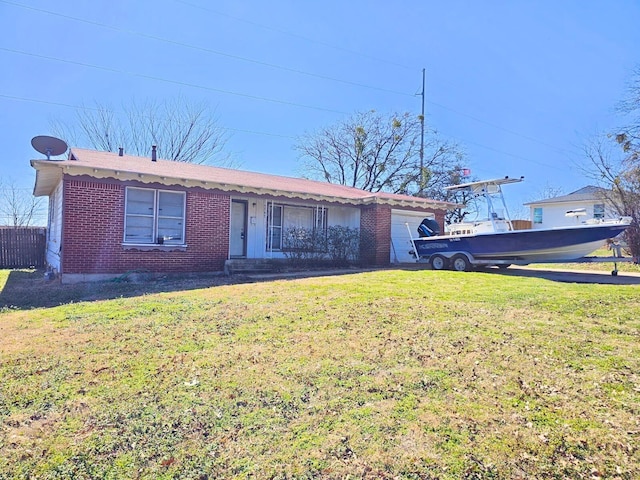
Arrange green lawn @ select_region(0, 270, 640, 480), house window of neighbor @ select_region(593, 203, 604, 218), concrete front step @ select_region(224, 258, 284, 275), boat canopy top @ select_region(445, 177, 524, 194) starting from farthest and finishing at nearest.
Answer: house window of neighbor @ select_region(593, 203, 604, 218)
concrete front step @ select_region(224, 258, 284, 275)
boat canopy top @ select_region(445, 177, 524, 194)
green lawn @ select_region(0, 270, 640, 480)

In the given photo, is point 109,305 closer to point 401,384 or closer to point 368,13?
point 401,384

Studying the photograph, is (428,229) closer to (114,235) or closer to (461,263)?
(461,263)

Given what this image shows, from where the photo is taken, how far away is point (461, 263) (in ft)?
39.8

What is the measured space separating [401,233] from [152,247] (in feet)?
28.9

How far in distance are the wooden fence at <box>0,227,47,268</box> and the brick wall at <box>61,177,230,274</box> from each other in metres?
8.24

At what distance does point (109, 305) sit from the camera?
6.86 meters

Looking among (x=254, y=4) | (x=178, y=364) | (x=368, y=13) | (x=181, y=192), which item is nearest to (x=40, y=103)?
(x=254, y=4)

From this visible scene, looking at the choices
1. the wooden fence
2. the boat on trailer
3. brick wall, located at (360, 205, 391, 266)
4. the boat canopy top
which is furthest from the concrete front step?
the wooden fence

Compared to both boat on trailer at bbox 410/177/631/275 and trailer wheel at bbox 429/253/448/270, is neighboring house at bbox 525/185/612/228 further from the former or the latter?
trailer wheel at bbox 429/253/448/270

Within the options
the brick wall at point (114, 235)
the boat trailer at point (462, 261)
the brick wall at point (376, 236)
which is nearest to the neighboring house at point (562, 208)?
the boat trailer at point (462, 261)

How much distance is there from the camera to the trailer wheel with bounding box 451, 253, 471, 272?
11961 millimetres

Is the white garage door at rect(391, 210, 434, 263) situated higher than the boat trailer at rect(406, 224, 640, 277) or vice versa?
the white garage door at rect(391, 210, 434, 263)

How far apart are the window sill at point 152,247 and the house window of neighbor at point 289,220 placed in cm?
335

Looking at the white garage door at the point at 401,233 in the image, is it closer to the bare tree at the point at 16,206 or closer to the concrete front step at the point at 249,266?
the concrete front step at the point at 249,266
